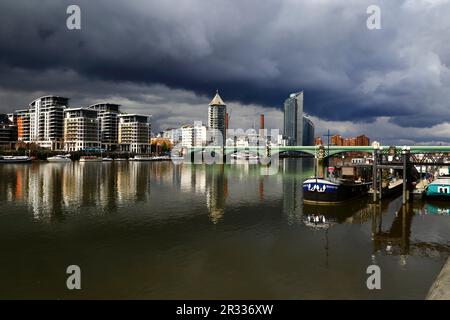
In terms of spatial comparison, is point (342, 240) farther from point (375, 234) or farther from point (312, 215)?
point (312, 215)

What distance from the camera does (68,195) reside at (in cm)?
4950

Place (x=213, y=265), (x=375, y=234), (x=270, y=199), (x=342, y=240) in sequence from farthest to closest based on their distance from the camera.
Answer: (x=270, y=199) < (x=375, y=234) < (x=342, y=240) < (x=213, y=265)

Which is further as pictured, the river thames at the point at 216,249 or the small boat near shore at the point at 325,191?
the small boat near shore at the point at 325,191

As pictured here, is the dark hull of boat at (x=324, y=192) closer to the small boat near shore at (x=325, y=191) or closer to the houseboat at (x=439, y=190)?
the small boat near shore at (x=325, y=191)

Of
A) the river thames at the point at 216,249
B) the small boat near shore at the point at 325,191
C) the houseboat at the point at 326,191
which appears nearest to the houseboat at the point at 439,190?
the river thames at the point at 216,249

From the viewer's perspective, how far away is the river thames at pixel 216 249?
1739 centimetres

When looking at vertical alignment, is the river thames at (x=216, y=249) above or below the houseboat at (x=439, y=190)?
below

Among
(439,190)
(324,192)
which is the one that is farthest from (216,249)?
(439,190)

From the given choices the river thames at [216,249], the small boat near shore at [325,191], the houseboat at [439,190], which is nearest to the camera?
the river thames at [216,249]

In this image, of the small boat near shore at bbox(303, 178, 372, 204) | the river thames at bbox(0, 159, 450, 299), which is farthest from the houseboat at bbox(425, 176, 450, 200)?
the small boat near shore at bbox(303, 178, 372, 204)

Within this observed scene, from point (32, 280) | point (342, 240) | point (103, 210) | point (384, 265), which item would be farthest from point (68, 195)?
point (384, 265)

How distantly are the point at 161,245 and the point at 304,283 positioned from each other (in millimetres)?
11570

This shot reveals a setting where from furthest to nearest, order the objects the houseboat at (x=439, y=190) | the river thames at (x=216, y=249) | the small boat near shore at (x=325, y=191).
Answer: the houseboat at (x=439, y=190) → the small boat near shore at (x=325, y=191) → the river thames at (x=216, y=249)

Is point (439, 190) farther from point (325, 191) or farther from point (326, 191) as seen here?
point (325, 191)
